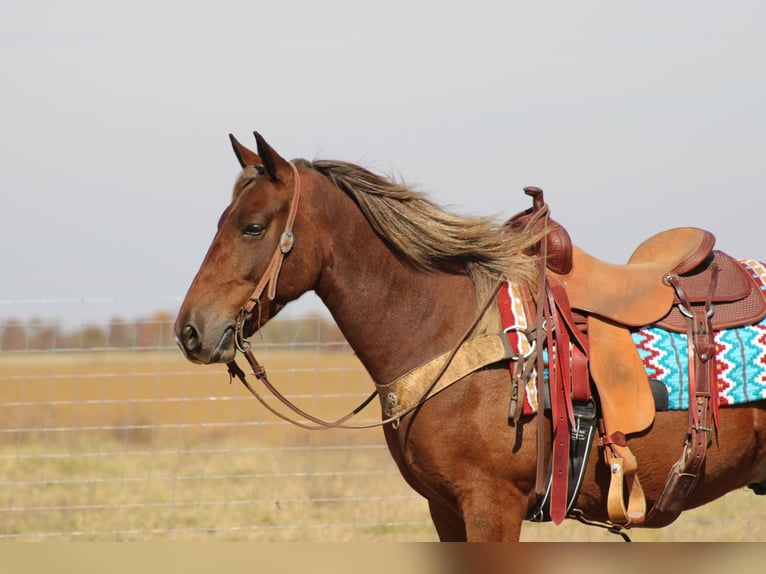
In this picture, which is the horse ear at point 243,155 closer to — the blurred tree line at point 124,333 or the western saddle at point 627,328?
the western saddle at point 627,328

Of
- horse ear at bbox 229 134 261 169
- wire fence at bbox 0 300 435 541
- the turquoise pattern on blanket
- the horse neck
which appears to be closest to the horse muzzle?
the horse neck

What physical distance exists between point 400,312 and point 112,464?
5.86 metres

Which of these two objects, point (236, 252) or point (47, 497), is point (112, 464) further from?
point (236, 252)

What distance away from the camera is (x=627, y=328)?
3.44 meters

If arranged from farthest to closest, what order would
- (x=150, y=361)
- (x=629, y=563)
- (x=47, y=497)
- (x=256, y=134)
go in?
1. (x=150, y=361)
2. (x=47, y=497)
3. (x=256, y=134)
4. (x=629, y=563)

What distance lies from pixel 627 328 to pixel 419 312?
83 cm

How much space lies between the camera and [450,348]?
11.0 feet

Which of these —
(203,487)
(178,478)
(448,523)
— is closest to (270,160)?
(448,523)

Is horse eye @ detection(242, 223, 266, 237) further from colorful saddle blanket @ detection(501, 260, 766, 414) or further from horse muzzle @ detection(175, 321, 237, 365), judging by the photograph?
colorful saddle blanket @ detection(501, 260, 766, 414)

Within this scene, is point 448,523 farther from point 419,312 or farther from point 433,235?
point 433,235

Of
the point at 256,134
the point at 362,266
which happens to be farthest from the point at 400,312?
the point at 256,134


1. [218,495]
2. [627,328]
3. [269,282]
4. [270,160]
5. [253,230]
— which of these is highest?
[270,160]

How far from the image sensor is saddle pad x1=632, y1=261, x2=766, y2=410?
3412 millimetres

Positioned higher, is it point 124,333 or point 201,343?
point 201,343
